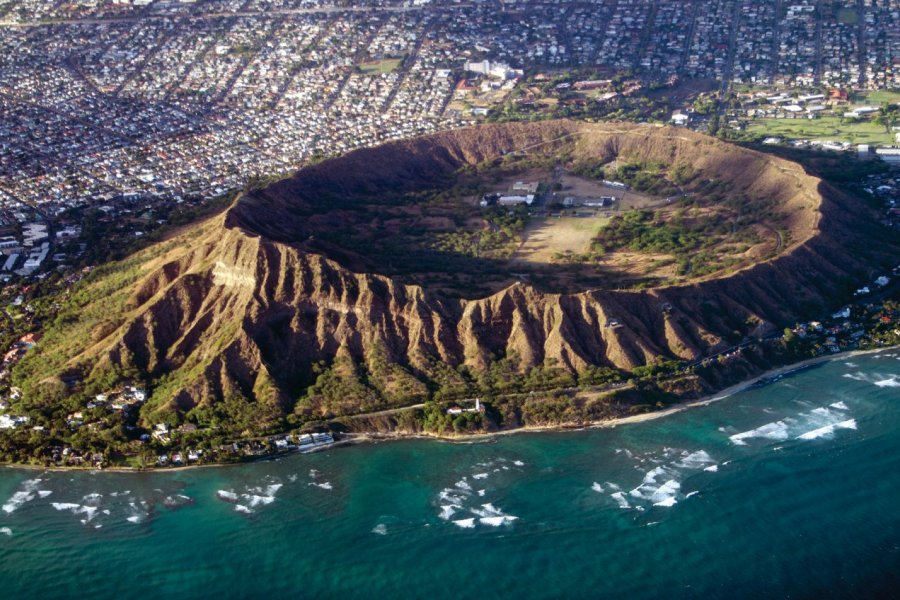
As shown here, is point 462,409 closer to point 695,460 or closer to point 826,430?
point 695,460

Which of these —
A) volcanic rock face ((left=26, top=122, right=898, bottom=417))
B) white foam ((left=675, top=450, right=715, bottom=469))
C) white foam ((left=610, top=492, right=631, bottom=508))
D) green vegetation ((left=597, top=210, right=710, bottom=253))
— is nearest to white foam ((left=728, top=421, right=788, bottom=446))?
white foam ((left=675, top=450, right=715, bottom=469))

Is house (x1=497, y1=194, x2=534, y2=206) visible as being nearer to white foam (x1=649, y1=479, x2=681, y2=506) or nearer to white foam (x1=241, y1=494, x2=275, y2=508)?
white foam (x1=649, y1=479, x2=681, y2=506)

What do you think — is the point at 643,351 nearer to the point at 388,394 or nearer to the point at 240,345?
the point at 388,394

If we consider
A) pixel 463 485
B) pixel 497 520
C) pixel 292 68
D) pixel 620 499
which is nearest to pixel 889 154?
pixel 620 499

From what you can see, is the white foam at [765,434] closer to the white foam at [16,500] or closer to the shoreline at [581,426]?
the shoreline at [581,426]

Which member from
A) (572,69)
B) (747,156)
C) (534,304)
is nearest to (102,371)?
(534,304)

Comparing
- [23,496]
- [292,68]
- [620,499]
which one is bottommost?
[620,499]

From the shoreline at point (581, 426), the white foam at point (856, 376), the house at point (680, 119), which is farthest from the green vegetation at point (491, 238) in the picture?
the house at point (680, 119)
